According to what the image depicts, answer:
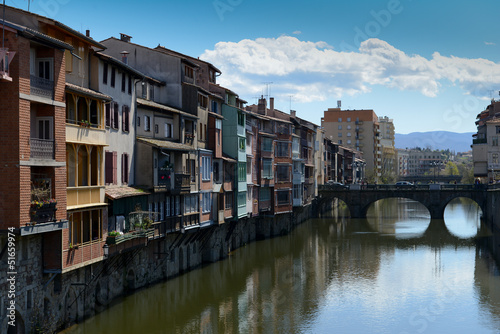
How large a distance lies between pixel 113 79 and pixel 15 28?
13472 millimetres

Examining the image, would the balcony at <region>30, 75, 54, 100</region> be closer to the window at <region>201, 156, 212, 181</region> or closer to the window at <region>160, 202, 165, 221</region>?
the window at <region>160, 202, 165, 221</region>

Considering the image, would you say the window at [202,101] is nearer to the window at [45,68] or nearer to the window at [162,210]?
the window at [162,210]

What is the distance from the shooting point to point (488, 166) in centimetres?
11806

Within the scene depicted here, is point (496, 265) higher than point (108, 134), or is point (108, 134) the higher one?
point (108, 134)

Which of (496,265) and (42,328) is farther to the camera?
(496,265)

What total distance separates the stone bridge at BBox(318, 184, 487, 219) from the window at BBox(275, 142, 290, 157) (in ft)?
111

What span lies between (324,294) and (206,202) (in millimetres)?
15114

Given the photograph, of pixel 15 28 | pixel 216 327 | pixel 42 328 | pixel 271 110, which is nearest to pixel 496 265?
pixel 216 327

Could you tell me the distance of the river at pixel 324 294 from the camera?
4288cm

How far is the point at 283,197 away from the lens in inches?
3546

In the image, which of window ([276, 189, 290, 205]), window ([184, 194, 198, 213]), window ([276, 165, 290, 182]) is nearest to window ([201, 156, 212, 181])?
window ([184, 194, 198, 213])

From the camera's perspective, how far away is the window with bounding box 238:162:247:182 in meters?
69.5

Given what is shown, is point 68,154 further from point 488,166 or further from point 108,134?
point 488,166

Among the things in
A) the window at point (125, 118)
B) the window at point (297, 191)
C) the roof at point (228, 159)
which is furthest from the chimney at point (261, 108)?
the window at point (125, 118)
